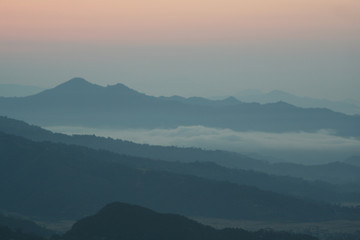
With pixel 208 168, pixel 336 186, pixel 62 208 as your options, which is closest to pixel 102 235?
pixel 62 208

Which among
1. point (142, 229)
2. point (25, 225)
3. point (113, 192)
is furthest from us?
point (113, 192)

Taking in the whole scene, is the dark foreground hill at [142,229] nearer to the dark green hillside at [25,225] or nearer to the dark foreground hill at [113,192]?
the dark green hillside at [25,225]

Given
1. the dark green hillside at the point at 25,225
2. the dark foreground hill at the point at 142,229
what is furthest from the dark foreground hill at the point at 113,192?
the dark foreground hill at the point at 142,229

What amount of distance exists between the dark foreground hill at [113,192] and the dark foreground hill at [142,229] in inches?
1717

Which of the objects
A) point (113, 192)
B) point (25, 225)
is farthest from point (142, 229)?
point (113, 192)

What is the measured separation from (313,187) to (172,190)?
4606 centimetres

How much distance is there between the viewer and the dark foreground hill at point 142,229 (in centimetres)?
8481

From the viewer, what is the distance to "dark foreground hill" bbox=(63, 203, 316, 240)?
84812 mm

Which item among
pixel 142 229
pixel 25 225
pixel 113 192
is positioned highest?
pixel 113 192

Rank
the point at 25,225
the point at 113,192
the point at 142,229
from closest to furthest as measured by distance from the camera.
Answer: the point at 142,229 → the point at 25,225 → the point at 113,192

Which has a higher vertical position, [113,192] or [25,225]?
[113,192]

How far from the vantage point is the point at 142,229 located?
87.7 m

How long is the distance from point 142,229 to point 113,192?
61.1 meters

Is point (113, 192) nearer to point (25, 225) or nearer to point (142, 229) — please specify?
point (25, 225)
